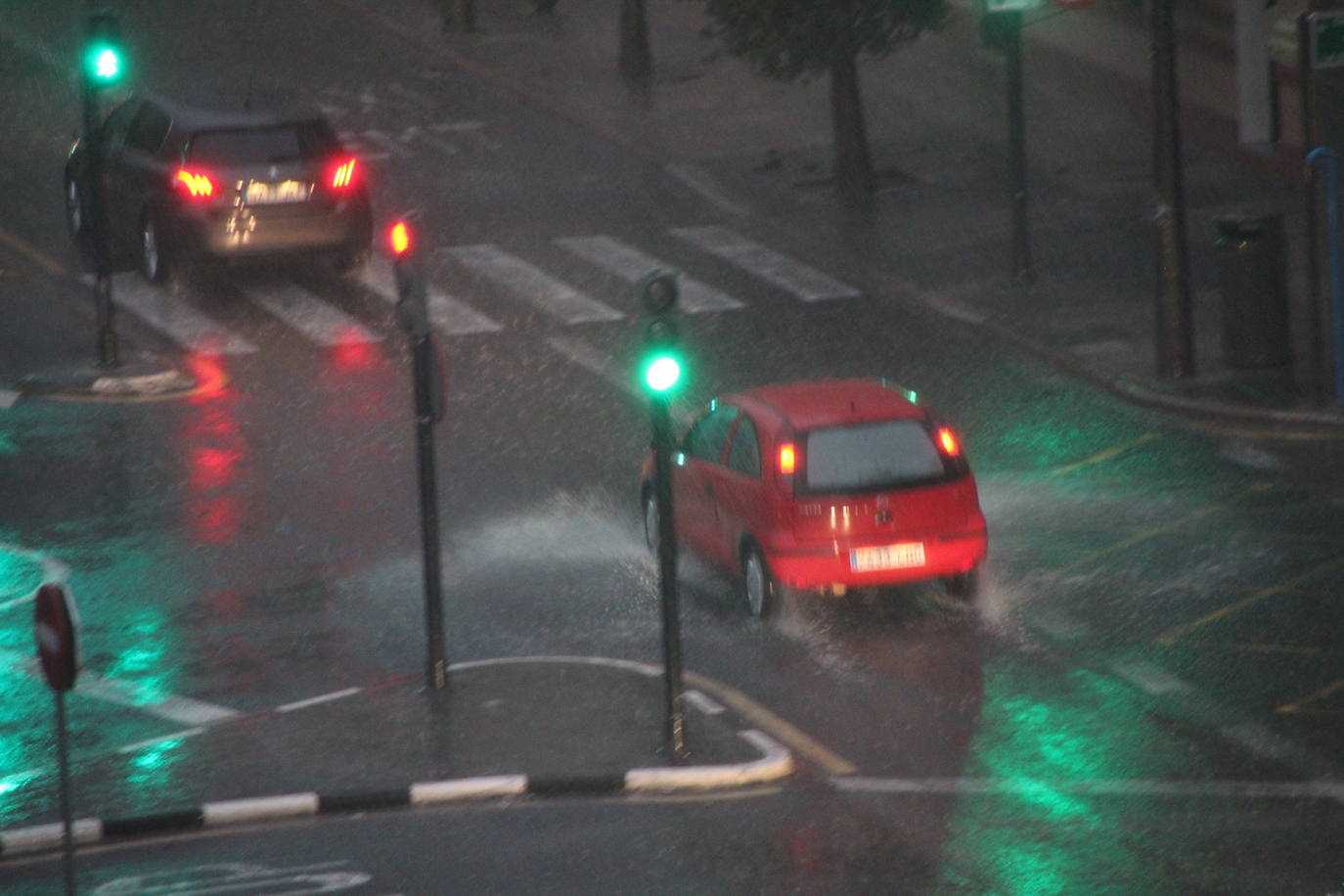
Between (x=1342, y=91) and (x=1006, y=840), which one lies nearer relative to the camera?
(x=1006, y=840)

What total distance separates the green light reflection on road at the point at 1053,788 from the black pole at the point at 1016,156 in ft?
38.3

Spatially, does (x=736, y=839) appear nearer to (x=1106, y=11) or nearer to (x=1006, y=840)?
(x=1006, y=840)

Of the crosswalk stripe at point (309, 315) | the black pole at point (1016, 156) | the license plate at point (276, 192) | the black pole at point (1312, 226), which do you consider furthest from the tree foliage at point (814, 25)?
the black pole at point (1312, 226)

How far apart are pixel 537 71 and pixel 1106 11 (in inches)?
362

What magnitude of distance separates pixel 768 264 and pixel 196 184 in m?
6.67

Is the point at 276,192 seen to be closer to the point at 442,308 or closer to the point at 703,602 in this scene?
the point at 442,308

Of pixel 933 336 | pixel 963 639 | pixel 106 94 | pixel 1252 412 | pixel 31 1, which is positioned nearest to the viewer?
pixel 963 639

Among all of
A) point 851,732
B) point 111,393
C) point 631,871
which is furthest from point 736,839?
point 111,393

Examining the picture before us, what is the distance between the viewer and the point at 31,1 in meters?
40.5

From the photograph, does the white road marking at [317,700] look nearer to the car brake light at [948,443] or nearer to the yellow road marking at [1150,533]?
the car brake light at [948,443]

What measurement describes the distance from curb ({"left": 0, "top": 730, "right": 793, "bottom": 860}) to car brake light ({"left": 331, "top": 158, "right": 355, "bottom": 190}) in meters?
13.5

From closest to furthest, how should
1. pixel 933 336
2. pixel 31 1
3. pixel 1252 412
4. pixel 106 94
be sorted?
pixel 1252 412, pixel 933 336, pixel 106 94, pixel 31 1

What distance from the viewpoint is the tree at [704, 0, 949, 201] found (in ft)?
93.1

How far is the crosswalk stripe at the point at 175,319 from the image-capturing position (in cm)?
2369
